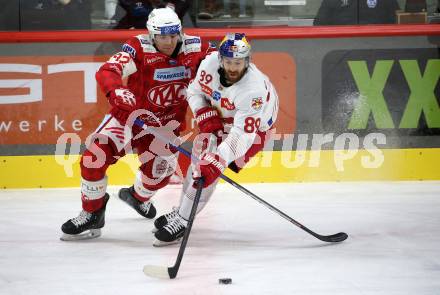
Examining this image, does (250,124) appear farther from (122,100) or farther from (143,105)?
(143,105)

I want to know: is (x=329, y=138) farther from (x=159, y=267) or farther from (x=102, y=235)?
(x=159, y=267)

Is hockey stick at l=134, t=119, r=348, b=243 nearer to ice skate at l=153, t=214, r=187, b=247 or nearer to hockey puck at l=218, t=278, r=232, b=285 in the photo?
ice skate at l=153, t=214, r=187, b=247

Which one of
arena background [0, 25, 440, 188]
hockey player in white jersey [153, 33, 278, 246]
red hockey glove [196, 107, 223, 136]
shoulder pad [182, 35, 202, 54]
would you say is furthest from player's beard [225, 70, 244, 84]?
arena background [0, 25, 440, 188]

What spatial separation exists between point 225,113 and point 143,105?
0.57 metres

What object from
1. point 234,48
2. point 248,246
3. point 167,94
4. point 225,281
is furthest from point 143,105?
point 225,281

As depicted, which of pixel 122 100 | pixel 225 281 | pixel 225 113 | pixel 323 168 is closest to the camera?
pixel 225 281

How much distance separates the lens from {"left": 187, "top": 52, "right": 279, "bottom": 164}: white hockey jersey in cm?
410

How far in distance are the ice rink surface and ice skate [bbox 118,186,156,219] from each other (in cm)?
6

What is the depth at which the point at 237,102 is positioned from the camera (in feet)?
13.7

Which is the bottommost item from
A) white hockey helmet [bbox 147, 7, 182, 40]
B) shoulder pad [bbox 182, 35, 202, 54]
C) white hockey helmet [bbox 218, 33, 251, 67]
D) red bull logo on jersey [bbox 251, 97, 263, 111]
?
red bull logo on jersey [bbox 251, 97, 263, 111]

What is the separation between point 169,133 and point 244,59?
2.88ft

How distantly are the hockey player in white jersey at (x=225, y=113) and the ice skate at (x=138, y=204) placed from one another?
0.46 m

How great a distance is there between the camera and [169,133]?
15.7ft

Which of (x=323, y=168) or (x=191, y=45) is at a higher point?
(x=191, y=45)
